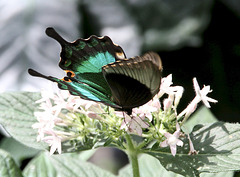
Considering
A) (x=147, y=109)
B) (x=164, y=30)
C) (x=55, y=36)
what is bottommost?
(x=147, y=109)

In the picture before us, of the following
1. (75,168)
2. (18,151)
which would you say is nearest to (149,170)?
(75,168)

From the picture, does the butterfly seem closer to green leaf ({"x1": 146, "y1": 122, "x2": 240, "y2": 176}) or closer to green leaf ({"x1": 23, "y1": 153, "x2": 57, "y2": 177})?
green leaf ({"x1": 146, "y1": 122, "x2": 240, "y2": 176})

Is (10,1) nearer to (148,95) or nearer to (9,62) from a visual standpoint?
(9,62)

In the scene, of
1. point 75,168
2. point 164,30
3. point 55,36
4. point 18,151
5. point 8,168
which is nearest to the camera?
point 55,36

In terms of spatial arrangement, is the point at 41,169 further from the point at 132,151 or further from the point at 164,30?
the point at 164,30

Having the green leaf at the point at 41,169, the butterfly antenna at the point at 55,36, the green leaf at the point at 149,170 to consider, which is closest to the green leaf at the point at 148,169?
the green leaf at the point at 149,170

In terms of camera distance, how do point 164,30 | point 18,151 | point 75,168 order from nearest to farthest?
point 75,168
point 18,151
point 164,30

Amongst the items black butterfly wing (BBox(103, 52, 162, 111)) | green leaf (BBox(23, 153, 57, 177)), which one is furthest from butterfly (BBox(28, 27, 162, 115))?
green leaf (BBox(23, 153, 57, 177))

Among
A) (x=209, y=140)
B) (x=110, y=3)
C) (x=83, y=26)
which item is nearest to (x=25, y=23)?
(x=83, y=26)
